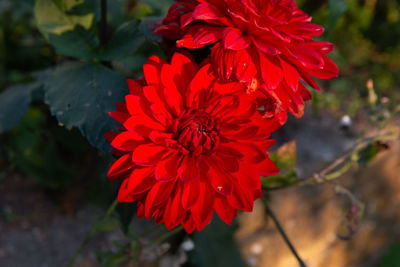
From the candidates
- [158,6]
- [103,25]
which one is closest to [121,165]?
[103,25]

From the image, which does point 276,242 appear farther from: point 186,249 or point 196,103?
point 196,103

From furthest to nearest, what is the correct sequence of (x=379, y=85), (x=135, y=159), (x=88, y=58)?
(x=379, y=85) → (x=88, y=58) → (x=135, y=159)

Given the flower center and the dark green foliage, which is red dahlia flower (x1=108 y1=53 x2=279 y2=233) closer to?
the flower center

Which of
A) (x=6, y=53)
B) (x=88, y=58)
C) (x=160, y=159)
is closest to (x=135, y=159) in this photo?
(x=160, y=159)

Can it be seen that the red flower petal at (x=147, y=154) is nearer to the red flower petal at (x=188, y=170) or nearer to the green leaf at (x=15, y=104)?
the red flower petal at (x=188, y=170)

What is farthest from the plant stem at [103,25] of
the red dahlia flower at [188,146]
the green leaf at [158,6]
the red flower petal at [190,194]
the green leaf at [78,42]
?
the red flower petal at [190,194]

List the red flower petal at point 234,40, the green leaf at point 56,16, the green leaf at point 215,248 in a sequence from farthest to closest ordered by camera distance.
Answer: the green leaf at point 215,248, the green leaf at point 56,16, the red flower petal at point 234,40
